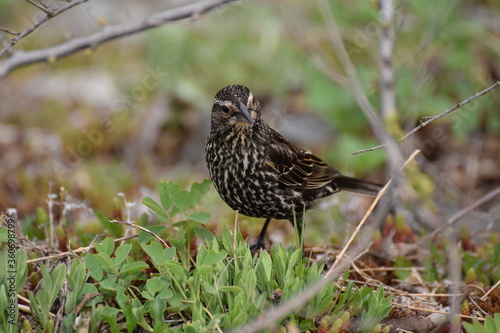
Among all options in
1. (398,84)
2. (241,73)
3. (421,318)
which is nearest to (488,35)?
(398,84)

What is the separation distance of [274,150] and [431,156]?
4.17 metres

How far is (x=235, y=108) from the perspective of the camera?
4039 millimetres

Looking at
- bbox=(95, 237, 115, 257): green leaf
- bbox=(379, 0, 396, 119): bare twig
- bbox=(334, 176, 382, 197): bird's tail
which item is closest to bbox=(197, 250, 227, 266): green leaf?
bbox=(95, 237, 115, 257): green leaf

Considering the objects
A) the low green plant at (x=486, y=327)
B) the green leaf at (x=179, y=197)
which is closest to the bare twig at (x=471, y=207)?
the low green plant at (x=486, y=327)

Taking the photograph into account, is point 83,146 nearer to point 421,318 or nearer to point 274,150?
point 274,150

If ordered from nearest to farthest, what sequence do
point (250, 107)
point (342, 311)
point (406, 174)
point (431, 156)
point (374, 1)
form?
point (342, 311), point (406, 174), point (250, 107), point (374, 1), point (431, 156)

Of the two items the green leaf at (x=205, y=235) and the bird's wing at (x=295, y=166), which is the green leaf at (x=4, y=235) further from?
the bird's wing at (x=295, y=166)

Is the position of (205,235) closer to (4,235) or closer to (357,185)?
(4,235)

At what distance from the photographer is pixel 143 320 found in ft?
9.90

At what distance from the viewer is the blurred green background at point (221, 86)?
7.23 m

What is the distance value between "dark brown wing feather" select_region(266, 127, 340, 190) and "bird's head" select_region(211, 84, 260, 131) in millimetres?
274

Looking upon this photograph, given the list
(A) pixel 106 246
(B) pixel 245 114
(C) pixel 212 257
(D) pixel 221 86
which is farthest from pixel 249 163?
(D) pixel 221 86

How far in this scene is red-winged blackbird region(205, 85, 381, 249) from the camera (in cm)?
403

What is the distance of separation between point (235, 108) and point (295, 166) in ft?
2.19
